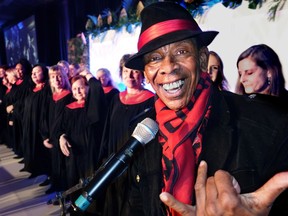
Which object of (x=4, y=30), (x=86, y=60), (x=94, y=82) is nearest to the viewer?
(x=94, y=82)

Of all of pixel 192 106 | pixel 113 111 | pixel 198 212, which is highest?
pixel 192 106

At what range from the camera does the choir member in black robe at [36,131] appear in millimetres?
5126

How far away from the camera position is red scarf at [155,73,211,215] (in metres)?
1.24

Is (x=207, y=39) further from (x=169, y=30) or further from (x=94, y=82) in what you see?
(x=94, y=82)

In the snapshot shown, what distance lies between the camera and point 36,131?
521 centimetres

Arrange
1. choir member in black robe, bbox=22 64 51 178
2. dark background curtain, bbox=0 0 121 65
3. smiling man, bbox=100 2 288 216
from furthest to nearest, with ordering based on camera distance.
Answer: dark background curtain, bbox=0 0 121 65
choir member in black robe, bbox=22 64 51 178
smiling man, bbox=100 2 288 216

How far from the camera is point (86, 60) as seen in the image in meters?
7.78

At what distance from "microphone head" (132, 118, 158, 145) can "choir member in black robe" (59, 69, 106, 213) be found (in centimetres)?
273

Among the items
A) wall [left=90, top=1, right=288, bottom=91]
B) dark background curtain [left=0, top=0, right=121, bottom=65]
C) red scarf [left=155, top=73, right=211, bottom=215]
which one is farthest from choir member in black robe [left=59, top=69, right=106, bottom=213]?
dark background curtain [left=0, top=0, right=121, bottom=65]

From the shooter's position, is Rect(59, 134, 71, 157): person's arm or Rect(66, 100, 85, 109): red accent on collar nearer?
Rect(59, 134, 71, 157): person's arm

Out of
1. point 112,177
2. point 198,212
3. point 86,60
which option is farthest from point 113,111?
point 86,60

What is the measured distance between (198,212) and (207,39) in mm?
930

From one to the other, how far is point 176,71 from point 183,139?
319 millimetres

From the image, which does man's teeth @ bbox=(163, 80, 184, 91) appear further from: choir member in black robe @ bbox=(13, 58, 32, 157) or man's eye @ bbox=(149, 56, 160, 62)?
choir member in black robe @ bbox=(13, 58, 32, 157)
